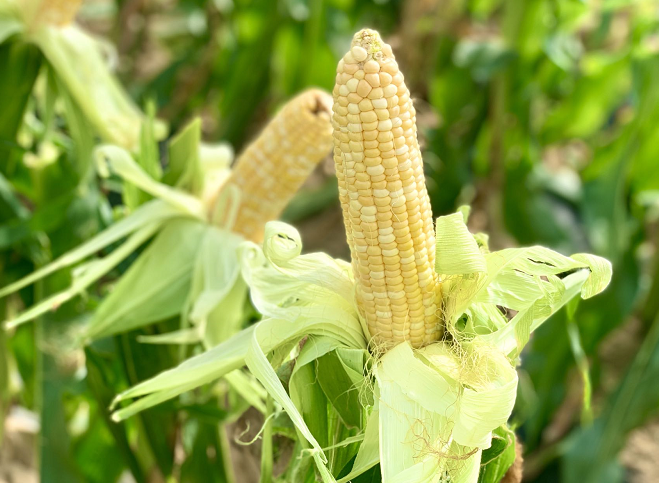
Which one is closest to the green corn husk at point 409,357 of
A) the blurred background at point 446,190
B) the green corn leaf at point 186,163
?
the blurred background at point 446,190

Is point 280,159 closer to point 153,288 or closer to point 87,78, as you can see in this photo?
point 153,288

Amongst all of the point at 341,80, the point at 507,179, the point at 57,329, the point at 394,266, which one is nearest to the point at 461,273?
the point at 394,266

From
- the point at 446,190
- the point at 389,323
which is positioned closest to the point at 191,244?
the point at 389,323

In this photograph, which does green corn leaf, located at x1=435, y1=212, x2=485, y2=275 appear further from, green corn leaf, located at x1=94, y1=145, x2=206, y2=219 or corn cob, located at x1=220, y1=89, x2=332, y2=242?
green corn leaf, located at x1=94, y1=145, x2=206, y2=219

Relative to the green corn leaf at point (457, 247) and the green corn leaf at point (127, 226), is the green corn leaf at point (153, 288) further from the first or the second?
the green corn leaf at point (457, 247)

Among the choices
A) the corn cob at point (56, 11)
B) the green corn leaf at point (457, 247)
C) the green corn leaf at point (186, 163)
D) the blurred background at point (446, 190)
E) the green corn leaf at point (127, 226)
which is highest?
the corn cob at point (56, 11)
